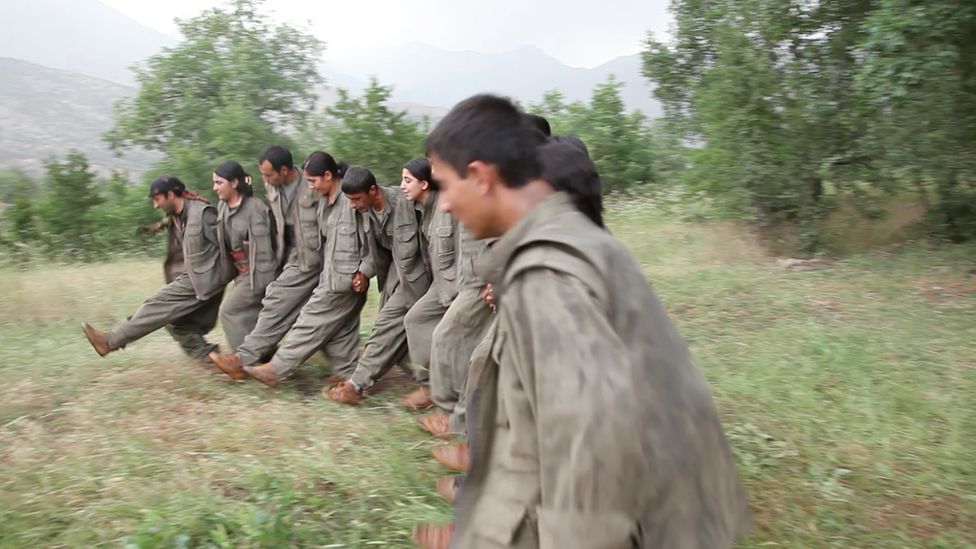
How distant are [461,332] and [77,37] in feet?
402

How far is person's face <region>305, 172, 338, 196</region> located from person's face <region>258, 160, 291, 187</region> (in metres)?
0.42

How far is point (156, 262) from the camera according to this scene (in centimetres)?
1260

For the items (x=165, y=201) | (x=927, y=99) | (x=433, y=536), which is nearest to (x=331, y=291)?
(x=165, y=201)

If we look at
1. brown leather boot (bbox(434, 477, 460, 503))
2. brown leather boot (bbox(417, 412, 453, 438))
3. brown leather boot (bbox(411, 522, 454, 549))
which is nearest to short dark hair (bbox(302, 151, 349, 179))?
brown leather boot (bbox(417, 412, 453, 438))

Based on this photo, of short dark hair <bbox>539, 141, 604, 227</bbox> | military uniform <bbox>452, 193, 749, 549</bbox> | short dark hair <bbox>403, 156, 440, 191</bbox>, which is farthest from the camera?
short dark hair <bbox>403, 156, 440, 191</bbox>

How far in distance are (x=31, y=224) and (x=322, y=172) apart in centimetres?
1115

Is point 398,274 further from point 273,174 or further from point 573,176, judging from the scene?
point 573,176

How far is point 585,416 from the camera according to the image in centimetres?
129

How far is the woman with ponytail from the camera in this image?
5.38 metres

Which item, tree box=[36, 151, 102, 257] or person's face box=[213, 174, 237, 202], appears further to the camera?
tree box=[36, 151, 102, 257]

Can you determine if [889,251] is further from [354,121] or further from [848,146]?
[354,121]

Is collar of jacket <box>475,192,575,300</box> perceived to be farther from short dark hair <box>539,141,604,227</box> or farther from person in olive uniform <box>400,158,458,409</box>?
person in olive uniform <box>400,158,458,409</box>

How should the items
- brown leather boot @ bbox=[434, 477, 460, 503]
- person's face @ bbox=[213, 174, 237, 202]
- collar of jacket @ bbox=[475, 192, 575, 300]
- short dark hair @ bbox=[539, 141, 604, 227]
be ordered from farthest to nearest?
person's face @ bbox=[213, 174, 237, 202]
brown leather boot @ bbox=[434, 477, 460, 503]
short dark hair @ bbox=[539, 141, 604, 227]
collar of jacket @ bbox=[475, 192, 575, 300]

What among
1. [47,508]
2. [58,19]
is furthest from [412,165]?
[58,19]
